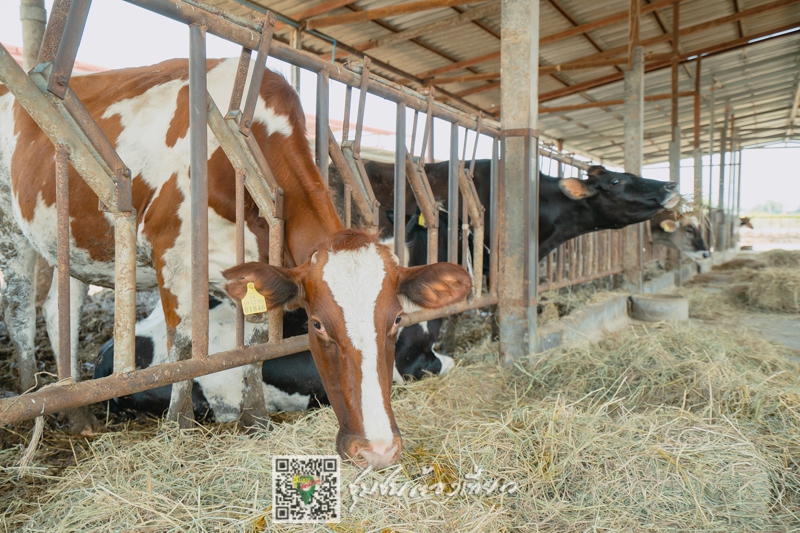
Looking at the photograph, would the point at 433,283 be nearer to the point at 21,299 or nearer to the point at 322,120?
the point at 322,120

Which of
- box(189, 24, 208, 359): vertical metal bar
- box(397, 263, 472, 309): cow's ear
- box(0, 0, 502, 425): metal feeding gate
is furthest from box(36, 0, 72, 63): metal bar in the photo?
box(397, 263, 472, 309): cow's ear

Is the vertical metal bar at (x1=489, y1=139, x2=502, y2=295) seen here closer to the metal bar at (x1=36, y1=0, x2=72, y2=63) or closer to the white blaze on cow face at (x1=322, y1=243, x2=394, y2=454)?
the white blaze on cow face at (x1=322, y1=243, x2=394, y2=454)

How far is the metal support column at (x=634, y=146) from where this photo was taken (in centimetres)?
810

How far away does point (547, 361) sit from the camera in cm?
409

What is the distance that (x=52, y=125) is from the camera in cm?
173

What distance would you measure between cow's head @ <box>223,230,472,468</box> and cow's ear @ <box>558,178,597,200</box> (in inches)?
148

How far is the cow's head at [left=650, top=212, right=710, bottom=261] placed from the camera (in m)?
10.6

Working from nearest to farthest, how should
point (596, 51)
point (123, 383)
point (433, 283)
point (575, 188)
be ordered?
point (123, 383)
point (433, 283)
point (575, 188)
point (596, 51)

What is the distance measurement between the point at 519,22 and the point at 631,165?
4.86m

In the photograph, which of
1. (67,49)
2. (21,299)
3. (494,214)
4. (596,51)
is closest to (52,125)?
(67,49)

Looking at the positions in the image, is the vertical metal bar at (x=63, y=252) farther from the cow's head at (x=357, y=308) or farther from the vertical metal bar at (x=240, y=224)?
the vertical metal bar at (x=240, y=224)

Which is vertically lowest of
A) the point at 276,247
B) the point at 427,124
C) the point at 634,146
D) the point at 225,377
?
the point at 225,377

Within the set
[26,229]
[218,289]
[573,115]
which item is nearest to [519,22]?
[218,289]

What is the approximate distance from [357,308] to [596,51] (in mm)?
13891
